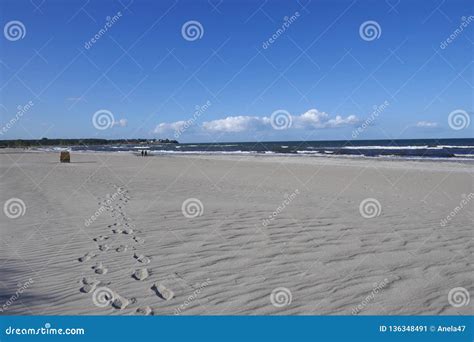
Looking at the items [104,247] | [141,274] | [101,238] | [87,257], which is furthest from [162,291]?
[101,238]

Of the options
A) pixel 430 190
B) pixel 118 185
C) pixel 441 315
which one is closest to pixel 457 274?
pixel 441 315

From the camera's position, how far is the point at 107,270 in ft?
17.0

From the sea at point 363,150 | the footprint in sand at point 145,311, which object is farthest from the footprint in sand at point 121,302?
the sea at point 363,150

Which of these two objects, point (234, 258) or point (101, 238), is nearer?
point (234, 258)

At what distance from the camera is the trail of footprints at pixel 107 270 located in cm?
429

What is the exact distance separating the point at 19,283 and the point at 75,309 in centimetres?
122

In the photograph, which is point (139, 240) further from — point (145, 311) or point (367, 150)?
point (367, 150)

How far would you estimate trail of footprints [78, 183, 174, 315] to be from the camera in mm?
4295

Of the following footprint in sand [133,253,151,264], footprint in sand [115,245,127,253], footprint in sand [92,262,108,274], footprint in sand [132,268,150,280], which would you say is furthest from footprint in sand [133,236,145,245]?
footprint in sand [132,268,150,280]

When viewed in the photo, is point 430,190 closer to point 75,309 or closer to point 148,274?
point 148,274

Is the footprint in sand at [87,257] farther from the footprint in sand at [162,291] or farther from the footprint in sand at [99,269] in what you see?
the footprint in sand at [162,291]

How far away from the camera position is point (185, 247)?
6.24m

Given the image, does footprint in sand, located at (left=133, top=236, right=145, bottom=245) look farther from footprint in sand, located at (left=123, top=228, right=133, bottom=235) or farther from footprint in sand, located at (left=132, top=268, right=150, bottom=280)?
footprint in sand, located at (left=132, top=268, right=150, bottom=280)

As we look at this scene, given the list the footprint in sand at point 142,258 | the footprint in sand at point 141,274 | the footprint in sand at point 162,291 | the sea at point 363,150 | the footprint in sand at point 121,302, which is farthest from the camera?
the sea at point 363,150
